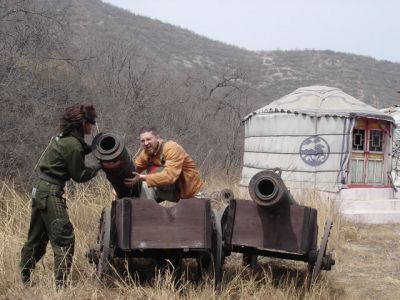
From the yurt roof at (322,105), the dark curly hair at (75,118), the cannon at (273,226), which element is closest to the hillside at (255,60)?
the yurt roof at (322,105)

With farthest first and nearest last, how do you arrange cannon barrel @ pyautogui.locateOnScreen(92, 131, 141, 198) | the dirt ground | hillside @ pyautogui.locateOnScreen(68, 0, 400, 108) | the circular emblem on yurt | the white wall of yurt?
hillside @ pyautogui.locateOnScreen(68, 0, 400, 108)
the circular emblem on yurt
the white wall of yurt
the dirt ground
cannon barrel @ pyautogui.locateOnScreen(92, 131, 141, 198)

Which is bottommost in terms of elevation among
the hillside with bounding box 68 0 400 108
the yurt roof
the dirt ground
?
the dirt ground

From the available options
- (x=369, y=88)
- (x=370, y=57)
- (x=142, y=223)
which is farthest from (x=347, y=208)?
(x=370, y=57)

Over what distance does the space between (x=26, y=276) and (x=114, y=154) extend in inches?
50.2

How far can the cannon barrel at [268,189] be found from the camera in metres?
3.38

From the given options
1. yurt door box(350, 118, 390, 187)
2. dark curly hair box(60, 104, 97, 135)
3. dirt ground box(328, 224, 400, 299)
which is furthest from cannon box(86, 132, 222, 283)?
yurt door box(350, 118, 390, 187)

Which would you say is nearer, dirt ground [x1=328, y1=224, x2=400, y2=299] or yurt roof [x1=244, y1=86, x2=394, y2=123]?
dirt ground [x1=328, y1=224, x2=400, y2=299]

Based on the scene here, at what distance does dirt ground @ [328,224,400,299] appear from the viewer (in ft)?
15.4

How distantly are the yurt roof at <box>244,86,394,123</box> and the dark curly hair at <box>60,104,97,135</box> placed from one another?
6736 mm

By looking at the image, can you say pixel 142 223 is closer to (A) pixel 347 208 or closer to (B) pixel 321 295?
(B) pixel 321 295

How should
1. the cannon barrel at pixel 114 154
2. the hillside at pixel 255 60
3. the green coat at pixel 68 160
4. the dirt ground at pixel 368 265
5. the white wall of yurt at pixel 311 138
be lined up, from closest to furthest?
the cannon barrel at pixel 114 154
the green coat at pixel 68 160
the dirt ground at pixel 368 265
the white wall of yurt at pixel 311 138
the hillside at pixel 255 60

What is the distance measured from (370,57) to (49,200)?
157 ft

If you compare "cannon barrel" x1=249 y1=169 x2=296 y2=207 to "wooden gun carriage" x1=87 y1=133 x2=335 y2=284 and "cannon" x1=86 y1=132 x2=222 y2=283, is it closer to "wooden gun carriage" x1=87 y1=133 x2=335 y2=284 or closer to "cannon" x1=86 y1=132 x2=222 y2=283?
"wooden gun carriage" x1=87 y1=133 x2=335 y2=284

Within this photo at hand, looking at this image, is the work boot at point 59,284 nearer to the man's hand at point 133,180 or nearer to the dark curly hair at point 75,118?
the man's hand at point 133,180
